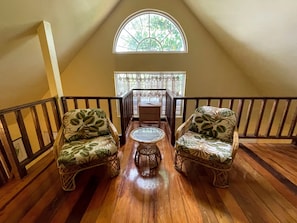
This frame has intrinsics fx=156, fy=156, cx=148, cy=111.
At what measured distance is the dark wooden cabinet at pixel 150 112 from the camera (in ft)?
12.1

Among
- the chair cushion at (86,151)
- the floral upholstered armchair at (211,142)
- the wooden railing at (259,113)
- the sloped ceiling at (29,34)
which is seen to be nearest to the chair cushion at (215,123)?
the floral upholstered armchair at (211,142)

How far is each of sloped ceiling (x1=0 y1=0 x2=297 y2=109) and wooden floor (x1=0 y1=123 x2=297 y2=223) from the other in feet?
5.87

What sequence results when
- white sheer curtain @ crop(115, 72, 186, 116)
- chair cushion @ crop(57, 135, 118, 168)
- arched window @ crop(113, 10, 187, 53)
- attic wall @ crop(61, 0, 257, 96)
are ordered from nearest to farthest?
chair cushion @ crop(57, 135, 118, 168) → attic wall @ crop(61, 0, 257, 96) → arched window @ crop(113, 10, 187, 53) → white sheer curtain @ crop(115, 72, 186, 116)

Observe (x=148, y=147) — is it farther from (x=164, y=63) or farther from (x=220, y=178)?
(x=164, y=63)

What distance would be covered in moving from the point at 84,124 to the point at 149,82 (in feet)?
9.88

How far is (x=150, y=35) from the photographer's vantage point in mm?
4562

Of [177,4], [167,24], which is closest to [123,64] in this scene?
[167,24]

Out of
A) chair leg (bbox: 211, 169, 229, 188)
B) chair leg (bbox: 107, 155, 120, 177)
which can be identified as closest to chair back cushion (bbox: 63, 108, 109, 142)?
chair leg (bbox: 107, 155, 120, 177)

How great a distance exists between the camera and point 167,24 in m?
4.47

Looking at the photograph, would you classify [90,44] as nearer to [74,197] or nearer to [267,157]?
[74,197]

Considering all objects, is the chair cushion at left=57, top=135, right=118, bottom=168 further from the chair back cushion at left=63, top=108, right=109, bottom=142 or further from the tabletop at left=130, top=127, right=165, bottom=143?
the tabletop at left=130, top=127, right=165, bottom=143

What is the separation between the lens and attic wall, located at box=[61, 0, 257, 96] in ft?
14.0

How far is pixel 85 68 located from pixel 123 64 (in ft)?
3.71

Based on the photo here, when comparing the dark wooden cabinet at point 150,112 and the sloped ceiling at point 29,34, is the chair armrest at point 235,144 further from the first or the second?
the sloped ceiling at point 29,34
